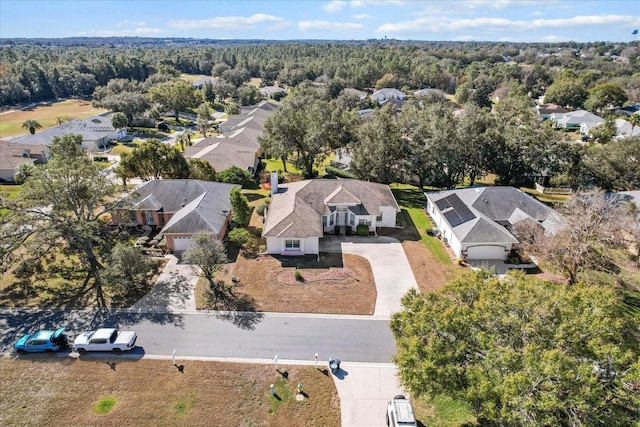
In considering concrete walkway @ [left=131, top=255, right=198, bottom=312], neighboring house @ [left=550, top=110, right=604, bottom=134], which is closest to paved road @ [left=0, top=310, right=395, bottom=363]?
concrete walkway @ [left=131, top=255, right=198, bottom=312]

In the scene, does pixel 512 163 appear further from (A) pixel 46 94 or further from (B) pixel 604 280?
(A) pixel 46 94

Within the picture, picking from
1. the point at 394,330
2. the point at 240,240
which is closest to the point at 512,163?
the point at 240,240

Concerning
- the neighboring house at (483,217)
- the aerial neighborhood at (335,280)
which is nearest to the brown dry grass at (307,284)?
the aerial neighborhood at (335,280)

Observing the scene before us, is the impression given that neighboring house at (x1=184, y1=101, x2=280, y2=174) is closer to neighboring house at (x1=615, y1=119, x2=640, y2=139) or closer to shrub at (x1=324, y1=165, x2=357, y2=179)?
shrub at (x1=324, y1=165, x2=357, y2=179)

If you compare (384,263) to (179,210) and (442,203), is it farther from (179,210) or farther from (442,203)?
(179,210)

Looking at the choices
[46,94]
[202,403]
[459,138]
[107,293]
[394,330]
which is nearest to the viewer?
[394,330]

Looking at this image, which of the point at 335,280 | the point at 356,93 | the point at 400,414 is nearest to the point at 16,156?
the point at 335,280
